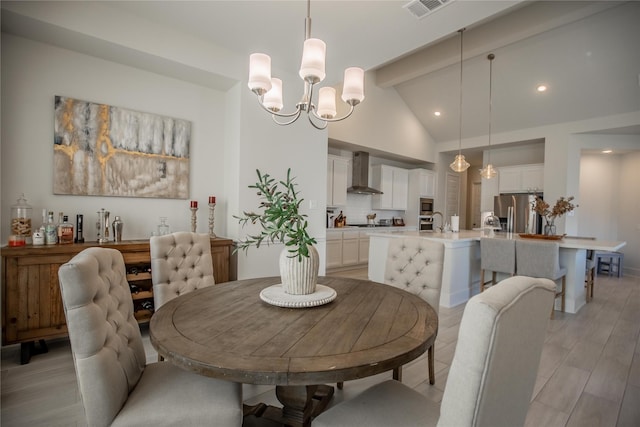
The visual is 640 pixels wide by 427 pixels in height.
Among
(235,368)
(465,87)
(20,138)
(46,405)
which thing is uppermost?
(465,87)

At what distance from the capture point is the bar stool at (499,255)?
141 inches

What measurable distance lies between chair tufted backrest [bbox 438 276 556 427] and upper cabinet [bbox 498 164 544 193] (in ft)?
22.2

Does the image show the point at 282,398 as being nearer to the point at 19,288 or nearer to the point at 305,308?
the point at 305,308

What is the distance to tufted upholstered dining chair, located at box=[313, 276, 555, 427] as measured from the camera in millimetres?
679

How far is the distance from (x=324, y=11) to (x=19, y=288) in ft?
10.5

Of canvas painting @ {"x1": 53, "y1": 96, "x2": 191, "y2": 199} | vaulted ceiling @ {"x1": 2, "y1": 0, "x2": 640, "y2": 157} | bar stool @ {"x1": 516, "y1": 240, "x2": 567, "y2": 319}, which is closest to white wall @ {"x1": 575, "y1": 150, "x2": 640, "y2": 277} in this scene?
vaulted ceiling @ {"x1": 2, "y1": 0, "x2": 640, "y2": 157}

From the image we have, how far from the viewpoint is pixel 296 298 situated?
146 centimetres

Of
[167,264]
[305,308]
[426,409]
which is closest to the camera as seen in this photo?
[426,409]

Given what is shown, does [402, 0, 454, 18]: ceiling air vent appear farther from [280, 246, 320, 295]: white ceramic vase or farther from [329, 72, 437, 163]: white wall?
[329, 72, 437, 163]: white wall

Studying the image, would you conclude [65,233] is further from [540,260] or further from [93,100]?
[540,260]

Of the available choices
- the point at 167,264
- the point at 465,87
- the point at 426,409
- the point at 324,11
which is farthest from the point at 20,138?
the point at 465,87

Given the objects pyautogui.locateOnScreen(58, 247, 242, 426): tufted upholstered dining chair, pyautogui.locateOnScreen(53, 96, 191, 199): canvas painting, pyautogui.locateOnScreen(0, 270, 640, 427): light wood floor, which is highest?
pyautogui.locateOnScreen(53, 96, 191, 199): canvas painting

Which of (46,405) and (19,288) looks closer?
(46,405)

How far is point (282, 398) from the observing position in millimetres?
1470
